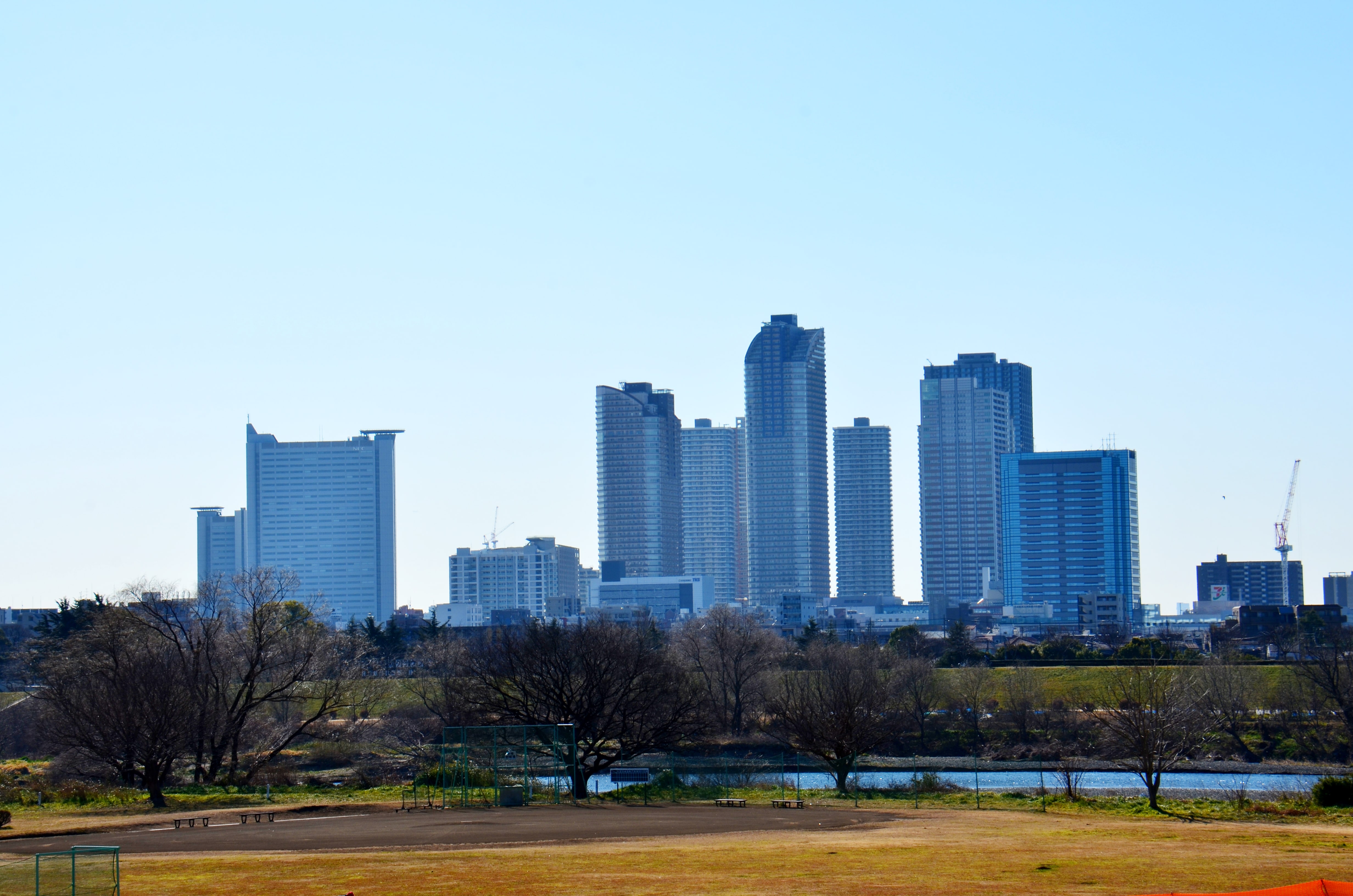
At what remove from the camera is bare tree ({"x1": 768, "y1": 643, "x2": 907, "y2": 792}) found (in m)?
55.3

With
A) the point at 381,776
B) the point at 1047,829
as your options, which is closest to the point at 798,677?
the point at 381,776

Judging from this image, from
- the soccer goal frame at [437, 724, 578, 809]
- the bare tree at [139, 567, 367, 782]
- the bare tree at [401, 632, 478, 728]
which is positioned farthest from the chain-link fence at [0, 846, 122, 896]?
the bare tree at [139, 567, 367, 782]

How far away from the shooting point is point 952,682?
106812 mm

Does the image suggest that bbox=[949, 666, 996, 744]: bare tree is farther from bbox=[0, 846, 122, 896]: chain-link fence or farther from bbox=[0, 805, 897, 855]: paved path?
bbox=[0, 846, 122, 896]: chain-link fence

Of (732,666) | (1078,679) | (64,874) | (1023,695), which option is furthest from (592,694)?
(1078,679)

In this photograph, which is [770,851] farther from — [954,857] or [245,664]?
[245,664]

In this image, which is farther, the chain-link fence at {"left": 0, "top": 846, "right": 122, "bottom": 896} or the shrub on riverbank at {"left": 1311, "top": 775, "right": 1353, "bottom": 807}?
the shrub on riverbank at {"left": 1311, "top": 775, "right": 1353, "bottom": 807}

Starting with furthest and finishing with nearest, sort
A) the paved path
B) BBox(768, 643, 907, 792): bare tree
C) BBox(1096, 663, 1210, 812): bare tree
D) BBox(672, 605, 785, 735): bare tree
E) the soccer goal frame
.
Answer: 1. BBox(672, 605, 785, 735): bare tree
2. BBox(768, 643, 907, 792): bare tree
3. the soccer goal frame
4. BBox(1096, 663, 1210, 812): bare tree
5. the paved path

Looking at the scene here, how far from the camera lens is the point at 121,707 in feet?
175

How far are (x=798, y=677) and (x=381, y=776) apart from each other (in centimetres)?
4381

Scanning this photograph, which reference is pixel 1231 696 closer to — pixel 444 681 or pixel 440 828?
pixel 444 681

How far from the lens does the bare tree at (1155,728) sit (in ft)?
146

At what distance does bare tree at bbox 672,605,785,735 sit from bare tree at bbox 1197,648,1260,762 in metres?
30.8

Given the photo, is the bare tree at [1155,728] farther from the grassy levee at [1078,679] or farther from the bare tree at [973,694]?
the grassy levee at [1078,679]
